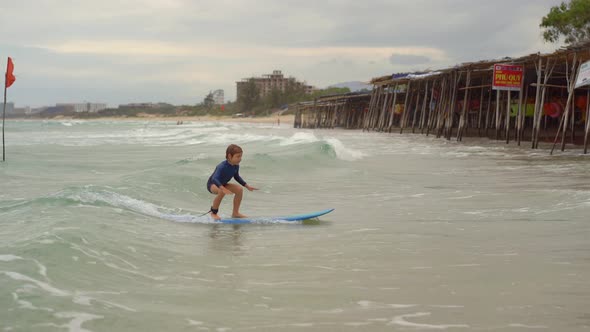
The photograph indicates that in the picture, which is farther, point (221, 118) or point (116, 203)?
point (221, 118)

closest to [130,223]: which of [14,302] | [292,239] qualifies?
[292,239]

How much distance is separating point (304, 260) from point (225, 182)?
2626 mm

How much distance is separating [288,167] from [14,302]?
1076 cm

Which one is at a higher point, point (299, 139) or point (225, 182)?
point (299, 139)

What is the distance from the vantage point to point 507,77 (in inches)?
754

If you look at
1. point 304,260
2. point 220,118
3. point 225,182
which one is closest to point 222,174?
point 225,182

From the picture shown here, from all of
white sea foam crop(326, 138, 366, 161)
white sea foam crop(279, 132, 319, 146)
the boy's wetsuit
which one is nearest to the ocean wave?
the boy's wetsuit

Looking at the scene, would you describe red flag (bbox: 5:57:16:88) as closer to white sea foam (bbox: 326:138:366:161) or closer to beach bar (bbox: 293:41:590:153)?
white sea foam (bbox: 326:138:366:161)

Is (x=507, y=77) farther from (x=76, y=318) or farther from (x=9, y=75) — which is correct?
(x=76, y=318)

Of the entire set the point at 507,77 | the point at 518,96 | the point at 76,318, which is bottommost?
the point at 76,318

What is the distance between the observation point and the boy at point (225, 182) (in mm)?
7000

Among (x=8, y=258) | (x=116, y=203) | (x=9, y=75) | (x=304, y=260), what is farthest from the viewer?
(x=9, y=75)

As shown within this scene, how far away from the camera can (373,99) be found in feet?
121

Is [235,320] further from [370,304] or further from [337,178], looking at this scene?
[337,178]
